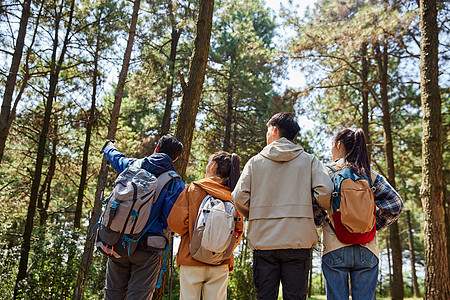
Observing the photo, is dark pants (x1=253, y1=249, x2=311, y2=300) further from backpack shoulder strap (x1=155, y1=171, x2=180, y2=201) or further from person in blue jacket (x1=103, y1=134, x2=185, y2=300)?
backpack shoulder strap (x1=155, y1=171, x2=180, y2=201)

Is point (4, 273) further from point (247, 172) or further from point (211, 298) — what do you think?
point (247, 172)

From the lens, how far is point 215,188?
320 centimetres

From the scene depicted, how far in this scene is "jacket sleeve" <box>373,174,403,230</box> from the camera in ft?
9.53

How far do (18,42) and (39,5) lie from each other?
8.75ft

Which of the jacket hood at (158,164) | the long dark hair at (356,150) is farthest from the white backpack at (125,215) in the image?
the long dark hair at (356,150)

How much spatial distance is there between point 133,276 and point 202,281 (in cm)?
61

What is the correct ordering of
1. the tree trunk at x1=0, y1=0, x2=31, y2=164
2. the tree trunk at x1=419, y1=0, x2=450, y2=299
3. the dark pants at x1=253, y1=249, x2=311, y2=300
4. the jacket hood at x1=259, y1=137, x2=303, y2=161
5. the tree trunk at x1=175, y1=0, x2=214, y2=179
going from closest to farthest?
the dark pants at x1=253, y1=249, x2=311, y2=300 → the jacket hood at x1=259, y1=137, x2=303, y2=161 → the tree trunk at x1=175, y1=0, x2=214, y2=179 → the tree trunk at x1=419, y1=0, x2=450, y2=299 → the tree trunk at x1=0, y1=0, x2=31, y2=164

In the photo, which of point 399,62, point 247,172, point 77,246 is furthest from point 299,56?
point 247,172

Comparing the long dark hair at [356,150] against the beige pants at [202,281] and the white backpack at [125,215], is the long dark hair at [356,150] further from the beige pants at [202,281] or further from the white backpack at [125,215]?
the white backpack at [125,215]

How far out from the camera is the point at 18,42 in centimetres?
840

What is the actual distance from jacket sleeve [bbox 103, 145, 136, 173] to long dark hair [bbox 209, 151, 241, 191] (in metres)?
0.85

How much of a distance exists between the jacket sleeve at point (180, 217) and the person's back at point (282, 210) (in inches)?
20.0

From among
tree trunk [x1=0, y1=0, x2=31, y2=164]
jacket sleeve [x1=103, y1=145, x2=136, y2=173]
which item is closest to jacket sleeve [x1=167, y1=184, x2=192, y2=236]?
jacket sleeve [x1=103, y1=145, x2=136, y2=173]

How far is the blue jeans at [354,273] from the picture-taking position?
266 cm
